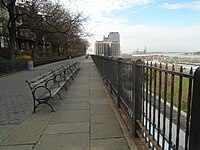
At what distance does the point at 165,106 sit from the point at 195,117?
2.81 ft

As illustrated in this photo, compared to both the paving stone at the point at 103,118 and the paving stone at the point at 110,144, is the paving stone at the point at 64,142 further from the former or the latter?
the paving stone at the point at 103,118

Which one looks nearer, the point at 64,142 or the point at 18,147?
the point at 18,147

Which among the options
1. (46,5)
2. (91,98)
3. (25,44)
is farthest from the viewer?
(25,44)

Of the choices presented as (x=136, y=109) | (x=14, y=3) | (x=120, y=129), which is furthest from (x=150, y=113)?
(x=14, y=3)

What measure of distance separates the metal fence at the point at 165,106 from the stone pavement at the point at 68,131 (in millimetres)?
467

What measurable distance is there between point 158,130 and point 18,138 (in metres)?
2.58

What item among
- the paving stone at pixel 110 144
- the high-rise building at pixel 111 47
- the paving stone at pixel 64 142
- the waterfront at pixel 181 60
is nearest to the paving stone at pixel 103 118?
the paving stone at pixel 64 142

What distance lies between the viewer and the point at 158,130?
9.10 ft

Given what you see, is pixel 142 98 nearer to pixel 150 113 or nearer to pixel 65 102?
pixel 150 113

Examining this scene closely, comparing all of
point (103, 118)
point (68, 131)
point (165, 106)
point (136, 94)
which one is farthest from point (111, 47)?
point (165, 106)

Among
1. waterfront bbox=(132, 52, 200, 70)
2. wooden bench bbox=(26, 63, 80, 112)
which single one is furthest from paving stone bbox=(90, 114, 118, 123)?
waterfront bbox=(132, 52, 200, 70)

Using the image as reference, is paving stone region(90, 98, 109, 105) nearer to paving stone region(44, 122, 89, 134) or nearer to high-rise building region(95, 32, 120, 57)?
paving stone region(44, 122, 89, 134)

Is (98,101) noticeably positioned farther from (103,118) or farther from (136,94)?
(136,94)

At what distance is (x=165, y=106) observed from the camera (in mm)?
2477
